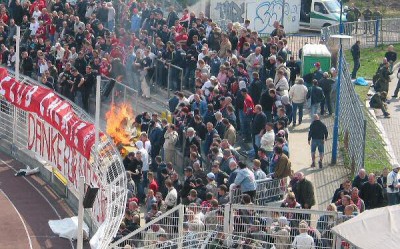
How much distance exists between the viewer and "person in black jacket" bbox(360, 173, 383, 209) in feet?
81.5

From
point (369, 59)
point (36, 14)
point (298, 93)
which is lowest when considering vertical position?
point (369, 59)

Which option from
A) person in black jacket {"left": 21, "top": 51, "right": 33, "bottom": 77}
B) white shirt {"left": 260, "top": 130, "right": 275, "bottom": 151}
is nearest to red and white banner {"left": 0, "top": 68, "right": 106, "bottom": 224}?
person in black jacket {"left": 21, "top": 51, "right": 33, "bottom": 77}

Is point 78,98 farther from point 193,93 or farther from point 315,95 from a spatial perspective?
point 315,95

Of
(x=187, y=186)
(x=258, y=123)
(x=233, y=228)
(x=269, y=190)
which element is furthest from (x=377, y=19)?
(x=233, y=228)

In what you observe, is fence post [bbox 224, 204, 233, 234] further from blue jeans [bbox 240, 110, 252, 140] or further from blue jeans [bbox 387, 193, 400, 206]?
blue jeans [bbox 240, 110, 252, 140]

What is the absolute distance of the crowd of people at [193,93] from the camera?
81.4 ft

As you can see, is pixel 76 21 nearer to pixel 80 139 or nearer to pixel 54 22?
pixel 54 22

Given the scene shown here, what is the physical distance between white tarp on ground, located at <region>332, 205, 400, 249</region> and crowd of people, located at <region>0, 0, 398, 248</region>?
1389mm

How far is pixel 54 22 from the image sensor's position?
133ft

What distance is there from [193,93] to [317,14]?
14.8m

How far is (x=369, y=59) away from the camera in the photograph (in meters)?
43.7

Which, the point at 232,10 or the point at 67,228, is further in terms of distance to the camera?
the point at 232,10

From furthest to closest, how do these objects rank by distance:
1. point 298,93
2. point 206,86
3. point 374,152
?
point 298,93 < point 206,86 < point 374,152

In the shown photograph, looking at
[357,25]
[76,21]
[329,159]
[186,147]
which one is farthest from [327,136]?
[357,25]
